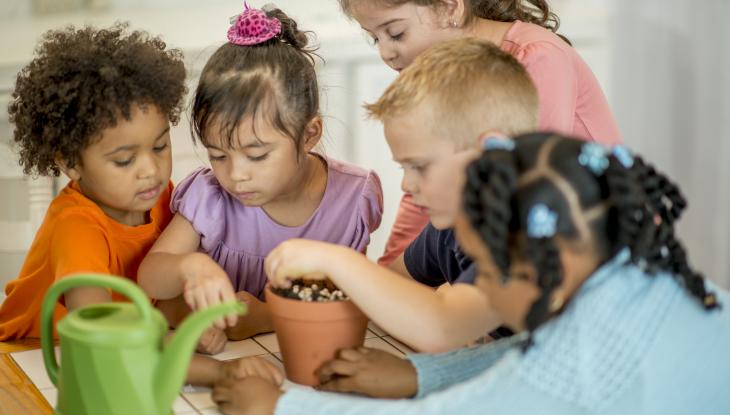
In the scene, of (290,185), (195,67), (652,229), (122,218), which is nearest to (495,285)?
(652,229)

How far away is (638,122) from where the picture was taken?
8.37 feet

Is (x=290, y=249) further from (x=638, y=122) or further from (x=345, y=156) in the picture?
(x=638, y=122)

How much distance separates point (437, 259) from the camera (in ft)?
4.52

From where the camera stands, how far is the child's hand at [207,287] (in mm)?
1152

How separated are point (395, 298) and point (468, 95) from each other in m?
0.28

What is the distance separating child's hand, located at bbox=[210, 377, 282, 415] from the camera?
1.02 m

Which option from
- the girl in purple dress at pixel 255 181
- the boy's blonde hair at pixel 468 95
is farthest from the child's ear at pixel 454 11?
the boy's blonde hair at pixel 468 95

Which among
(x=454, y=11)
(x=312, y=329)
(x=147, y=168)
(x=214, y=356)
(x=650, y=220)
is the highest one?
(x=454, y=11)

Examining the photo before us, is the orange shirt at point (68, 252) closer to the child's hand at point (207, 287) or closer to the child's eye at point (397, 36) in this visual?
the child's hand at point (207, 287)

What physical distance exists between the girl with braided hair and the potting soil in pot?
0.51ft

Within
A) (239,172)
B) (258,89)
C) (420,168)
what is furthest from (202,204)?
(420,168)

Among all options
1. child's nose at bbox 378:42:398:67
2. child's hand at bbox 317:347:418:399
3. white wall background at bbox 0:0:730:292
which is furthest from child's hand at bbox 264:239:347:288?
white wall background at bbox 0:0:730:292

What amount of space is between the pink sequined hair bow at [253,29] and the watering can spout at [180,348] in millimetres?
667

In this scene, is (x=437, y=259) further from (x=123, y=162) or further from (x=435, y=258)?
(x=123, y=162)
